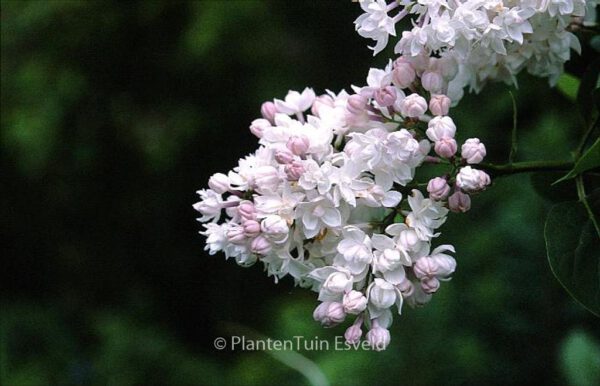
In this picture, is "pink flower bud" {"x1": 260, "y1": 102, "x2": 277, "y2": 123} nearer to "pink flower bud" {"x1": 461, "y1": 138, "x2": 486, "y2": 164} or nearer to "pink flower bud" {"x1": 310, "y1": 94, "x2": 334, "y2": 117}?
"pink flower bud" {"x1": 310, "y1": 94, "x2": 334, "y2": 117}

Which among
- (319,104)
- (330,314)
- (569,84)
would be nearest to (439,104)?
(319,104)

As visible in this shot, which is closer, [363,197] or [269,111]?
[363,197]

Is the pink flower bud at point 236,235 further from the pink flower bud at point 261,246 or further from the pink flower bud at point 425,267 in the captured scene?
the pink flower bud at point 425,267

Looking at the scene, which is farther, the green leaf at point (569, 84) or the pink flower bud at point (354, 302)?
the green leaf at point (569, 84)

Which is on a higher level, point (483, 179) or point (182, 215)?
point (182, 215)

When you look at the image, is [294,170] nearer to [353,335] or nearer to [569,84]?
[353,335]

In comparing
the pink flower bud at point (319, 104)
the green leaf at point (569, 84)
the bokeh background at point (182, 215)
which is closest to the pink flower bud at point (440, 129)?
the pink flower bud at point (319, 104)

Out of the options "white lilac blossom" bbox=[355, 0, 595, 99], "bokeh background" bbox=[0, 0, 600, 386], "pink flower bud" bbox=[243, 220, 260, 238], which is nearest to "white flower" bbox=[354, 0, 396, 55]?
"white lilac blossom" bbox=[355, 0, 595, 99]
